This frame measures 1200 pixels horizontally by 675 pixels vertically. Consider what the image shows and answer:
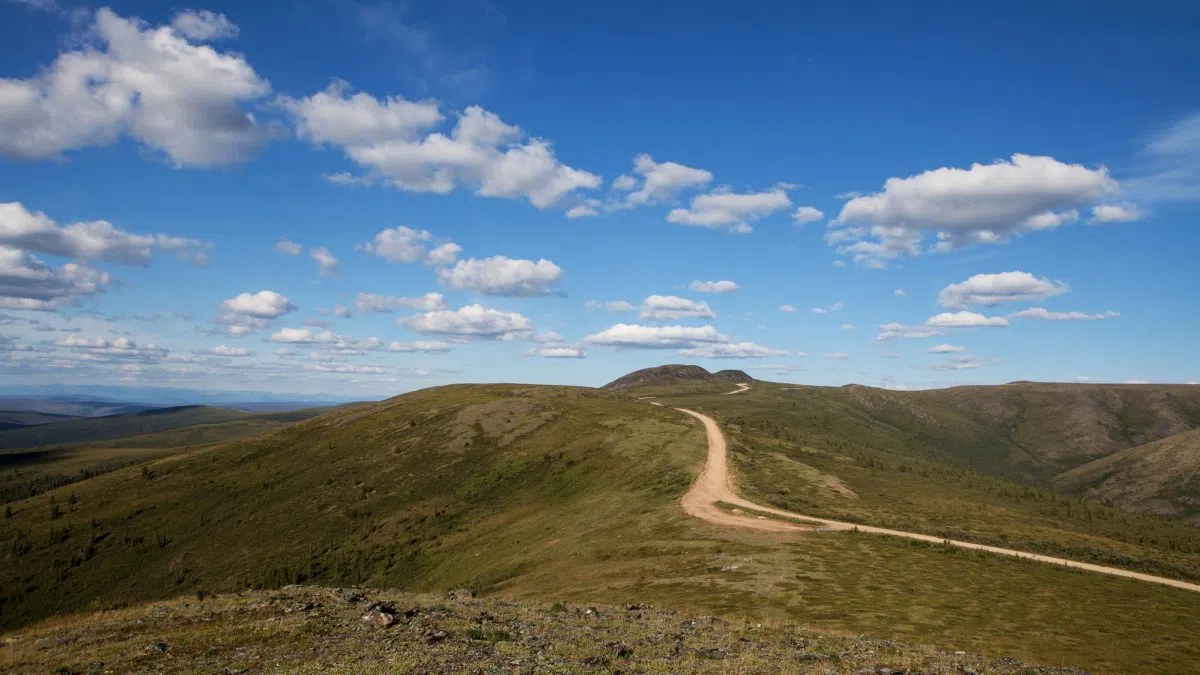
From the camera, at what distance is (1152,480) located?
14250 centimetres

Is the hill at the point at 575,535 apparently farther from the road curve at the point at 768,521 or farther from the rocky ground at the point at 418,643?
the rocky ground at the point at 418,643

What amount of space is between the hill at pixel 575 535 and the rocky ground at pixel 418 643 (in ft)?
16.3

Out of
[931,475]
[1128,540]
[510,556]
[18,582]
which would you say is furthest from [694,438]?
[18,582]

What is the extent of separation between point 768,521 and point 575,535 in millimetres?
18109

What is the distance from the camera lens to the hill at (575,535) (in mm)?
29172

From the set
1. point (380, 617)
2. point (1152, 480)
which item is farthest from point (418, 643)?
point (1152, 480)

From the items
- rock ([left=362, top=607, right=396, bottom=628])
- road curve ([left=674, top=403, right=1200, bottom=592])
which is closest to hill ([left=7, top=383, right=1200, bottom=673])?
road curve ([left=674, top=403, right=1200, bottom=592])

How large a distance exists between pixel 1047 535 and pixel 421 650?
52.3m

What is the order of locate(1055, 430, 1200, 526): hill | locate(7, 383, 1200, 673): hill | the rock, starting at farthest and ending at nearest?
locate(1055, 430, 1200, 526): hill → locate(7, 383, 1200, 673): hill → the rock

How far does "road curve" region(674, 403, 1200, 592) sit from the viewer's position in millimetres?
38938

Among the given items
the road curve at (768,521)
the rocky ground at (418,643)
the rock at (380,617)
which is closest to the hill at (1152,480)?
the road curve at (768,521)

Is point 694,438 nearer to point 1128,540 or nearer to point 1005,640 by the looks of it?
point 1128,540

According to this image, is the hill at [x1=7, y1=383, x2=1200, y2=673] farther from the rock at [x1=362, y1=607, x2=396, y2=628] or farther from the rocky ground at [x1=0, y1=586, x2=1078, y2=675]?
the rock at [x1=362, y1=607, x2=396, y2=628]

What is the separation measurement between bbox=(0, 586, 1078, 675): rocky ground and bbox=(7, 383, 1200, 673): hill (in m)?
4.96
